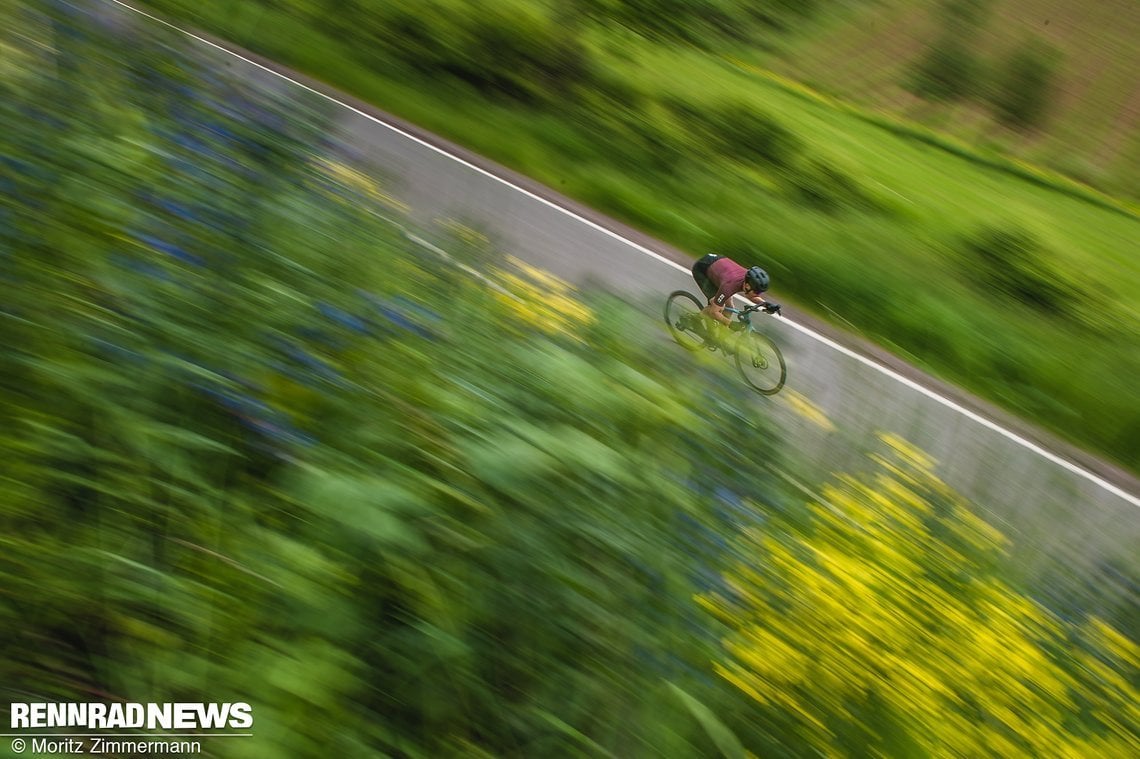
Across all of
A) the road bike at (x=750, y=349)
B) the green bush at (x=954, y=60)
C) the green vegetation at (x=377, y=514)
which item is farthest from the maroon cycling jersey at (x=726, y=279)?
the green bush at (x=954, y=60)

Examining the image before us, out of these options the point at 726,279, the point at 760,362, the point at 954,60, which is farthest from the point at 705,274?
the point at 954,60

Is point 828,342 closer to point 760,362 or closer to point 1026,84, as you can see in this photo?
point 760,362

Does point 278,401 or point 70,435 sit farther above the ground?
point 278,401

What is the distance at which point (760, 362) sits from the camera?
24.8 feet

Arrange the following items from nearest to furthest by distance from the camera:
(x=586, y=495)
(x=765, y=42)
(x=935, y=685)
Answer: (x=586, y=495) < (x=935, y=685) < (x=765, y=42)

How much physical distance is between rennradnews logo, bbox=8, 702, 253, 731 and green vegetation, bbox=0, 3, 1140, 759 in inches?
0.9

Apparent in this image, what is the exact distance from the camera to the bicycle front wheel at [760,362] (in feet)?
24.7

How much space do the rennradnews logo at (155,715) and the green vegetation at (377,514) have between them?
0.07 ft

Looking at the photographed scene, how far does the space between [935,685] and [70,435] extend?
7.63 ft

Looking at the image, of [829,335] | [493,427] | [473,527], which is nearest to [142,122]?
[493,427]

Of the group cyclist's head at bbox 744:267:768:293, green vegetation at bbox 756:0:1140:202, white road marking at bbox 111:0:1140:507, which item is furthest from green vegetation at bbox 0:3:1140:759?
green vegetation at bbox 756:0:1140:202

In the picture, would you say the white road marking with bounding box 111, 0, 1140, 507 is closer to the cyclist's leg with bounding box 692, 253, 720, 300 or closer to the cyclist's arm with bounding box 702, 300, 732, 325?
the cyclist's arm with bounding box 702, 300, 732, 325

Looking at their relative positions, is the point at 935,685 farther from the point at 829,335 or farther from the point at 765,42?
the point at 765,42

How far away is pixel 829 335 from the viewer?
32.6 feet
